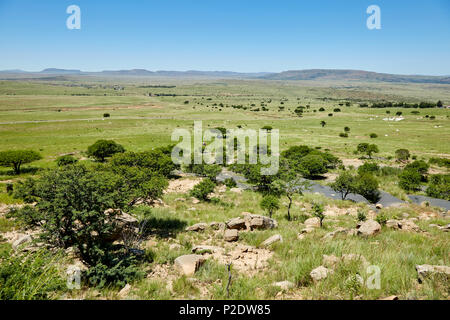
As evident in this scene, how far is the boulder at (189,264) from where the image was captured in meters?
9.51

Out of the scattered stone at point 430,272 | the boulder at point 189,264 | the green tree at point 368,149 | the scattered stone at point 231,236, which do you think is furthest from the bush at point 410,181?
the boulder at point 189,264

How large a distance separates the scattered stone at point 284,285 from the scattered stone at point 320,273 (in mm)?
746

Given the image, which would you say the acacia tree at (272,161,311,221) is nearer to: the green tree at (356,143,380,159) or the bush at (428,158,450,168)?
the green tree at (356,143,380,159)

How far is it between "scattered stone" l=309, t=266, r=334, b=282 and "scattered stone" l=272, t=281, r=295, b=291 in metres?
0.75

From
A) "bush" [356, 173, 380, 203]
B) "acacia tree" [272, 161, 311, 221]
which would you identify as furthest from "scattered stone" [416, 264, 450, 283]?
"bush" [356, 173, 380, 203]

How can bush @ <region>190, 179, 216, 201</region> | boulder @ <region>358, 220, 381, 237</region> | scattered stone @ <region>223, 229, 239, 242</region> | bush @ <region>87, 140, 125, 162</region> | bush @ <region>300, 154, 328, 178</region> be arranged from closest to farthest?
boulder @ <region>358, 220, 381, 237</region> → scattered stone @ <region>223, 229, 239, 242</region> → bush @ <region>190, 179, 216, 201</region> → bush @ <region>300, 154, 328, 178</region> → bush @ <region>87, 140, 125, 162</region>

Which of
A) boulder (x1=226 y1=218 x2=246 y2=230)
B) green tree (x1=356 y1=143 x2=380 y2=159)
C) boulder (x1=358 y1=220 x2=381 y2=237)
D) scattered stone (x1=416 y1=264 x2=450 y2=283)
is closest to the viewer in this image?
scattered stone (x1=416 y1=264 x2=450 y2=283)

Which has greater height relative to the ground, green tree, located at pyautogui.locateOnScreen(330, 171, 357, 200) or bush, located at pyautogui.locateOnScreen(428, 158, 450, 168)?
bush, located at pyautogui.locateOnScreen(428, 158, 450, 168)

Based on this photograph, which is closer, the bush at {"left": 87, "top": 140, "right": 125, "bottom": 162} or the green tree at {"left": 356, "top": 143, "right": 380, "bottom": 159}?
the bush at {"left": 87, "top": 140, "right": 125, "bottom": 162}

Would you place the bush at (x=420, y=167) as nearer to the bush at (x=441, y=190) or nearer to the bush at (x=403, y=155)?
the bush at (x=441, y=190)

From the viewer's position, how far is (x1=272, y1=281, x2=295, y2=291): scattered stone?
24.8ft
